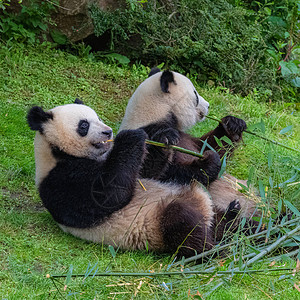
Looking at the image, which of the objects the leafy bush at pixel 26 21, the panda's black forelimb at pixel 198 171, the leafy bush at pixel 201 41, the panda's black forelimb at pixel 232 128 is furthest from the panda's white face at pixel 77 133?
the leafy bush at pixel 201 41

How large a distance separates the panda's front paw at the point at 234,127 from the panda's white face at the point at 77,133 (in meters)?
1.58

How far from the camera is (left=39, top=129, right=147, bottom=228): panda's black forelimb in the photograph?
13.8 ft

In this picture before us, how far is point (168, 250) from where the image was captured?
4.32m

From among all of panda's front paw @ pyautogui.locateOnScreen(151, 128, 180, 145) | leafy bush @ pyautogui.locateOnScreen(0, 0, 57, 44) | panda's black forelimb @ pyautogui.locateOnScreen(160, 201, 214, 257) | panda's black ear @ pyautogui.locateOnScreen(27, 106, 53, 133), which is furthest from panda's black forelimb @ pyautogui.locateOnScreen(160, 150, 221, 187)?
leafy bush @ pyautogui.locateOnScreen(0, 0, 57, 44)

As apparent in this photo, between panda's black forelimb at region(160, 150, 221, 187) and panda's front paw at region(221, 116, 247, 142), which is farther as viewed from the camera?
panda's front paw at region(221, 116, 247, 142)

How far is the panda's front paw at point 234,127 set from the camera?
217 inches

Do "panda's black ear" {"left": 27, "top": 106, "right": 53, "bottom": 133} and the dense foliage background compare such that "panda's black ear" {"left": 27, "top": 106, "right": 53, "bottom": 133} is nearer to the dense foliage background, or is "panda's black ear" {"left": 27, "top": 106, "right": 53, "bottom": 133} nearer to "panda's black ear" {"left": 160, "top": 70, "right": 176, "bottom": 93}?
"panda's black ear" {"left": 160, "top": 70, "right": 176, "bottom": 93}

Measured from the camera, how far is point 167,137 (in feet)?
15.8

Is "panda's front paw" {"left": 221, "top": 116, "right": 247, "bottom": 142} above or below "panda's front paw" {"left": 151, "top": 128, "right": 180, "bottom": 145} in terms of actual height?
below

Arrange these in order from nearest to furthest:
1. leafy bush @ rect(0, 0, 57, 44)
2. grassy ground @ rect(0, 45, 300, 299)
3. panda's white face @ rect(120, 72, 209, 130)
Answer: grassy ground @ rect(0, 45, 300, 299) < panda's white face @ rect(120, 72, 209, 130) < leafy bush @ rect(0, 0, 57, 44)

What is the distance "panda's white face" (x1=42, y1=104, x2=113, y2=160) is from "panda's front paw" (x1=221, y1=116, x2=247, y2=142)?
5.19 ft

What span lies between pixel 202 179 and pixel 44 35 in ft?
16.9

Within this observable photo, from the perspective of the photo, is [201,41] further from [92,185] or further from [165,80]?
[92,185]

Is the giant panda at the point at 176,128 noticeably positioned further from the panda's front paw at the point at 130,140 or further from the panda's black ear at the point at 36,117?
the panda's black ear at the point at 36,117
